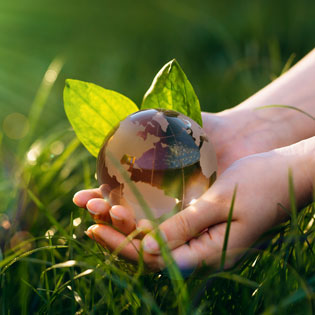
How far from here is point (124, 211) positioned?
96cm

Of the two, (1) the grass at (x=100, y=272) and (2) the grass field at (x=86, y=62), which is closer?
(1) the grass at (x=100, y=272)

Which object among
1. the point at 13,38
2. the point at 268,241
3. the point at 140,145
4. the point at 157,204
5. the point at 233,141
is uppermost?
the point at 13,38

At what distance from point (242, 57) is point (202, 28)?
1.54 feet

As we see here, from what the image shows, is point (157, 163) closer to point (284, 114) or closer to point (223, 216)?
point (223, 216)

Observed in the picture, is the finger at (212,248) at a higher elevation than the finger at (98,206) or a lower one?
lower

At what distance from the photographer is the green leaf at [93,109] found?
3.68ft

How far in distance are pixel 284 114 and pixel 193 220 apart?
0.72 metres

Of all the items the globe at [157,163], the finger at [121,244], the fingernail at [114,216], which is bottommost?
the finger at [121,244]

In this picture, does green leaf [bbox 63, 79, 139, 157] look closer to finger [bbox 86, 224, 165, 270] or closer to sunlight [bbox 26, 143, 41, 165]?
finger [bbox 86, 224, 165, 270]

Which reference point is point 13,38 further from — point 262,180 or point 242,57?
point 262,180

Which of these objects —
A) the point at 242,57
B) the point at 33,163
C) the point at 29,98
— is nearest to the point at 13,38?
the point at 29,98

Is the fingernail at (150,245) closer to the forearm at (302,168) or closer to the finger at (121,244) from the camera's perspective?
the finger at (121,244)

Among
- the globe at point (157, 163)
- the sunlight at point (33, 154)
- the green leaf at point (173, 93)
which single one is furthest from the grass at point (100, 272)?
the green leaf at point (173, 93)

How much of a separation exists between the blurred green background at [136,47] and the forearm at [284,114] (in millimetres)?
574
